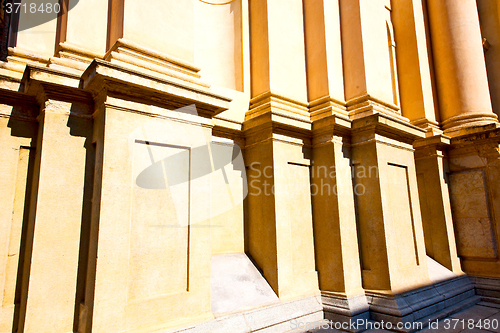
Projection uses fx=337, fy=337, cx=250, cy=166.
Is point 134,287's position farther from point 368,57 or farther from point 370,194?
point 368,57

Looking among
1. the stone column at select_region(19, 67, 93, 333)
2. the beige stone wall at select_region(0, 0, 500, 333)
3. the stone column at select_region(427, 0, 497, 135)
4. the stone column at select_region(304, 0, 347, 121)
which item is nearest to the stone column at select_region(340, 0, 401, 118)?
the beige stone wall at select_region(0, 0, 500, 333)

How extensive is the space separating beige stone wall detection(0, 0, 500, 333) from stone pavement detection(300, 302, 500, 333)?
2.23 feet

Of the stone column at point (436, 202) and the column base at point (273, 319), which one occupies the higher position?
the stone column at point (436, 202)

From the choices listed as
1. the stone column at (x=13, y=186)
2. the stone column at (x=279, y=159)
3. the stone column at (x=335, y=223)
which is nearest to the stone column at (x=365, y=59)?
the stone column at (x=335, y=223)

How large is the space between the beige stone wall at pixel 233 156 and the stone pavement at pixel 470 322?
0.68m

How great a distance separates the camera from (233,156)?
5906 mm

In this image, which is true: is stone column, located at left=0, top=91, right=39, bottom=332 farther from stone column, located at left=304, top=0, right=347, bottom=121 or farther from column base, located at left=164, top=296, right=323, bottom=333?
stone column, located at left=304, top=0, right=347, bottom=121

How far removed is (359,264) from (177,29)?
4751 mm

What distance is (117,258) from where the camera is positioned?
143 inches

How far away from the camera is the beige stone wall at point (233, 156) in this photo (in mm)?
3719

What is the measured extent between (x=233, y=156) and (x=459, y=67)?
264 inches

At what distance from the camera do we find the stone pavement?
516 centimetres

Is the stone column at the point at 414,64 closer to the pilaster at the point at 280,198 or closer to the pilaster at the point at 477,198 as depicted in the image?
the pilaster at the point at 477,198

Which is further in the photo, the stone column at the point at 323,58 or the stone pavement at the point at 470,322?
the stone column at the point at 323,58
